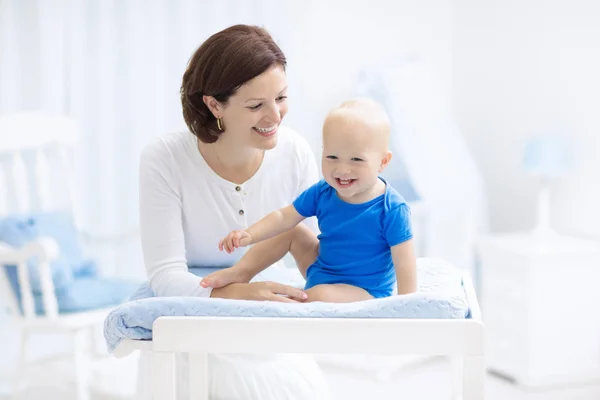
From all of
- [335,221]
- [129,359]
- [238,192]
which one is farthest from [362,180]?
[129,359]

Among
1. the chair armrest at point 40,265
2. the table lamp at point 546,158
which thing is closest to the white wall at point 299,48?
the chair armrest at point 40,265

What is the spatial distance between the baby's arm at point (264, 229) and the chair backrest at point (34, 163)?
145 cm

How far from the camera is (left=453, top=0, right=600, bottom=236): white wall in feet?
11.5

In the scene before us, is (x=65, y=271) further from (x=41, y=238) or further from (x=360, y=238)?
(x=360, y=238)

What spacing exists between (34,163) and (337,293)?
88.1 inches

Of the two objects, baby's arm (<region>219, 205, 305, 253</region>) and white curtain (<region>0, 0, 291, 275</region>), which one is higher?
white curtain (<region>0, 0, 291, 275</region>)

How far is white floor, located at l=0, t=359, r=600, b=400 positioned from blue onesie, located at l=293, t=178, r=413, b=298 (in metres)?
1.60

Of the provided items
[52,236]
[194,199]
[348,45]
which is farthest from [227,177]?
[348,45]

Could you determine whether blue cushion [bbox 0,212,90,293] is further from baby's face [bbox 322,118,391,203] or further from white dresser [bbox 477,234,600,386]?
white dresser [bbox 477,234,600,386]

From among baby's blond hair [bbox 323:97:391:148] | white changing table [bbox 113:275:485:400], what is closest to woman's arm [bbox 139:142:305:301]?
white changing table [bbox 113:275:485:400]

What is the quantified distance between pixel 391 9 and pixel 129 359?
2.17m

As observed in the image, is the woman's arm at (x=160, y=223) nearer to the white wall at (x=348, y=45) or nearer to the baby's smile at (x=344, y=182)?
the baby's smile at (x=344, y=182)

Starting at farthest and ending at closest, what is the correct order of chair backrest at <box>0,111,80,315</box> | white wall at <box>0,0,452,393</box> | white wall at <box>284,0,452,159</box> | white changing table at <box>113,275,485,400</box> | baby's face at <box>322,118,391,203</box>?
1. white wall at <box>284,0,452,159</box>
2. white wall at <box>0,0,452,393</box>
3. chair backrest at <box>0,111,80,315</box>
4. baby's face at <box>322,118,391,203</box>
5. white changing table at <box>113,275,485,400</box>

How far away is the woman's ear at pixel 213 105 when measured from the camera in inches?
70.1
